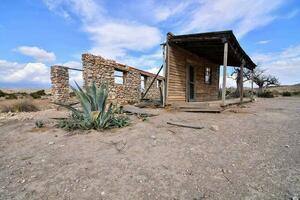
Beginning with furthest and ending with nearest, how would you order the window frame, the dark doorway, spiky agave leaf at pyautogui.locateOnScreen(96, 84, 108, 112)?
the window frame
the dark doorway
spiky agave leaf at pyautogui.locateOnScreen(96, 84, 108, 112)

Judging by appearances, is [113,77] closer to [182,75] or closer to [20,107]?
[182,75]

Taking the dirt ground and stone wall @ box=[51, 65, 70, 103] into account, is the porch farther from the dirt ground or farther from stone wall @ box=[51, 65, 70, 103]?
stone wall @ box=[51, 65, 70, 103]

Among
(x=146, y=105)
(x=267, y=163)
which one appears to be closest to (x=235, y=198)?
(x=267, y=163)

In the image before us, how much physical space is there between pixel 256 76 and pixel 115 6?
29.0 meters

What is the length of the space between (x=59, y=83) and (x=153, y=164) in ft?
29.2

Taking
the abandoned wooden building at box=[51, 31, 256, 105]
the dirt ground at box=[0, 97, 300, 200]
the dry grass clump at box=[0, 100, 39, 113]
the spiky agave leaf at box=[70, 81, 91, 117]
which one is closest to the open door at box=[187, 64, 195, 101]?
the abandoned wooden building at box=[51, 31, 256, 105]

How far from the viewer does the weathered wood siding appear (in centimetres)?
932

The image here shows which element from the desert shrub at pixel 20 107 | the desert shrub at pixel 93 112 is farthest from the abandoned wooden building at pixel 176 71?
the desert shrub at pixel 93 112

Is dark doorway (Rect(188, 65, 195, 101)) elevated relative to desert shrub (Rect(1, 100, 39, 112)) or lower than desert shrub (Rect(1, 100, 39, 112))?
elevated

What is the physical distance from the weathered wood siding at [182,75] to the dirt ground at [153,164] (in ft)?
16.4

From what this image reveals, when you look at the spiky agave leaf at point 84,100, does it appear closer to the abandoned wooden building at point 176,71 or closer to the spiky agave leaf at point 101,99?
the spiky agave leaf at point 101,99

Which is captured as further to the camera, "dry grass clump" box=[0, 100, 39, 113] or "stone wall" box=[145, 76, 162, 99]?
"stone wall" box=[145, 76, 162, 99]

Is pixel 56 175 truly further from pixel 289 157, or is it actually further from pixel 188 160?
pixel 289 157

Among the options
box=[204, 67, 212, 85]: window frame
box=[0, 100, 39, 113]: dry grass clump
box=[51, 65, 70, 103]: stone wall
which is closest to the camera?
box=[0, 100, 39, 113]: dry grass clump
